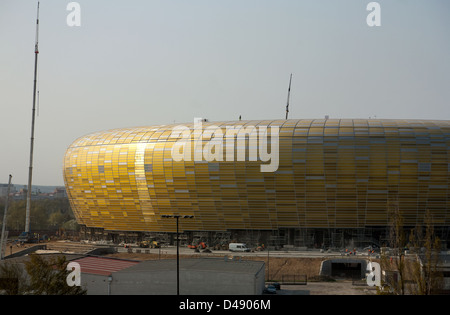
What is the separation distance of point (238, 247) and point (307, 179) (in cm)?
1641

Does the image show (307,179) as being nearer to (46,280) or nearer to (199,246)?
(199,246)

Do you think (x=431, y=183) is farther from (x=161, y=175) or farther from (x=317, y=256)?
(x=161, y=175)

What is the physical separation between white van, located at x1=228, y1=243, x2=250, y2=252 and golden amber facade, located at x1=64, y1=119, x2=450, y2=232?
4429mm

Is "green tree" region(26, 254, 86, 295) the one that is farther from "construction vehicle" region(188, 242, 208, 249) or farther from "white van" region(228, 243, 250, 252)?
"construction vehicle" region(188, 242, 208, 249)

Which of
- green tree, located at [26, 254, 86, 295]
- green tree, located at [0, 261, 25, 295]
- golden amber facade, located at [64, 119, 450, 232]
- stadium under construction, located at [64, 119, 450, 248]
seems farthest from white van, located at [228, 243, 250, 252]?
green tree, located at [0, 261, 25, 295]

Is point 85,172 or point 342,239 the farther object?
point 85,172

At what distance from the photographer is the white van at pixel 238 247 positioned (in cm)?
9394

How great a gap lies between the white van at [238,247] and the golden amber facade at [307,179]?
4.43 metres

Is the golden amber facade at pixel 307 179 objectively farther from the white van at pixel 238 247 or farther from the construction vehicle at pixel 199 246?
the white van at pixel 238 247

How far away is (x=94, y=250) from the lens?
9638 cm

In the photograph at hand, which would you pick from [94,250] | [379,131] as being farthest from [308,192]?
[94,250]

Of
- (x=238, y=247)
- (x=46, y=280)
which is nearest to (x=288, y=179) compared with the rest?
(x=238, y=247)

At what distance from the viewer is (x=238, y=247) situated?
94.6 m
